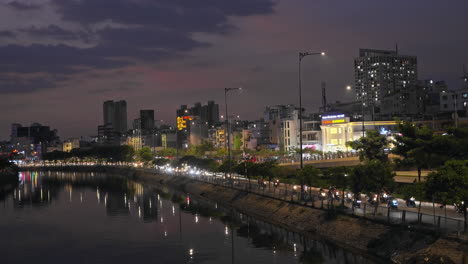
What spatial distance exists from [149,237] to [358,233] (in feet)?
74.4

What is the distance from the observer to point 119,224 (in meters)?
62.8

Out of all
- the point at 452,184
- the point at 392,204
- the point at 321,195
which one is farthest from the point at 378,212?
the point at 321,195

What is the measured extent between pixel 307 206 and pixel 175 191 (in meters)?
58.0

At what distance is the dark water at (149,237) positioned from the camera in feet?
135

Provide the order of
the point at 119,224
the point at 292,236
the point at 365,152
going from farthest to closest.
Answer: the point at 365,152, the point at 119,224, the point at 292,236

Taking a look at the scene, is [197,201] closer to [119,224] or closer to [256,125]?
[119,224]

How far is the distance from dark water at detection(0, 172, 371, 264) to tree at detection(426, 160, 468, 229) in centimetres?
720

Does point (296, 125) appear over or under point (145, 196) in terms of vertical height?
over

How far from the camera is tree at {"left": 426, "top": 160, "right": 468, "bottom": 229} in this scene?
97.8ft

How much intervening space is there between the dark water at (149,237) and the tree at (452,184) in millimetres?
7202

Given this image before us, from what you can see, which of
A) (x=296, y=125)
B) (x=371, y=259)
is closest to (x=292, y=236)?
→ (x=371, y=259)

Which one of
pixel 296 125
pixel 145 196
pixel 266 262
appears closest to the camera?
pixel 266 262

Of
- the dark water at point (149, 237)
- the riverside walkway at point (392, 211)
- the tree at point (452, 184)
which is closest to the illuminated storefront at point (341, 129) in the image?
the dark water at point (149, 237)

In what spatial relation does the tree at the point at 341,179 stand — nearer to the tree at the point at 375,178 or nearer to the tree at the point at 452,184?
the tree at the point at 375,178
